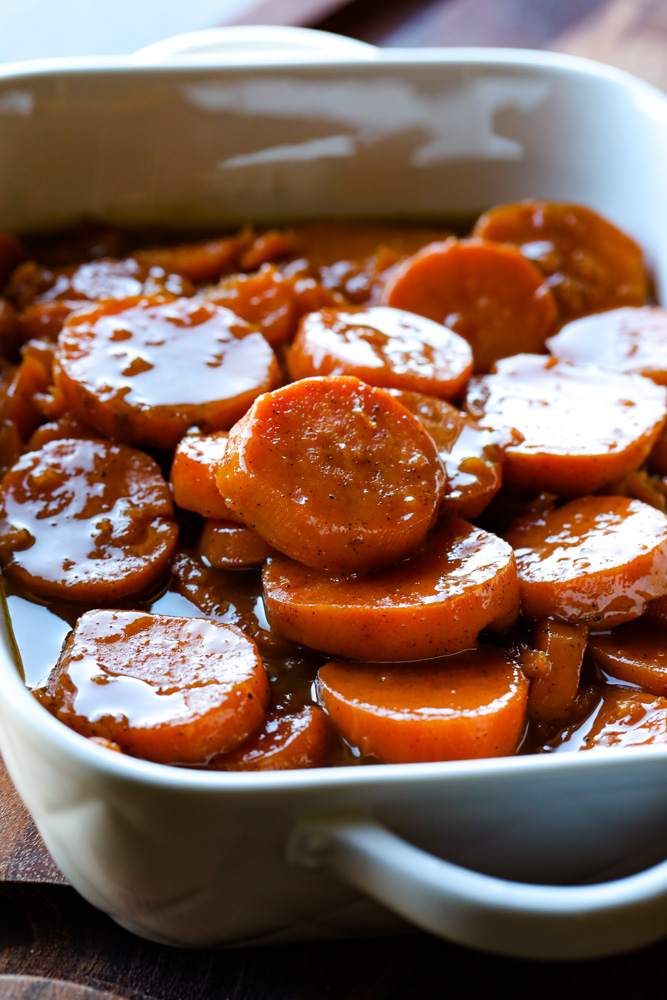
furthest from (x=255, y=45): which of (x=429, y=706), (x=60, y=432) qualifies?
(x=429, y=706)

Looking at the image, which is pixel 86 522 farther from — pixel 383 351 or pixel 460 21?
pixel 460 21

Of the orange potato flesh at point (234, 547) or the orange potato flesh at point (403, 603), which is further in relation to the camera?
the orange potato flesh at point (234, 547)

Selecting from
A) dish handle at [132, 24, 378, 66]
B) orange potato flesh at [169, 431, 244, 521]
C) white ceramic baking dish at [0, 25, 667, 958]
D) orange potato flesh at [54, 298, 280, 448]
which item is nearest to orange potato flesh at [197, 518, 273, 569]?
orange potato flesh at [169, 431, 244, 521]

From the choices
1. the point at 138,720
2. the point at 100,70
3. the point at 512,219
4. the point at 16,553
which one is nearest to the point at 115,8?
the point at 100,70

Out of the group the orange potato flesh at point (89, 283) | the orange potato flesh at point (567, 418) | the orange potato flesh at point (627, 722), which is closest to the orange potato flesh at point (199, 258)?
the orange potato flesh at point (89, 283)

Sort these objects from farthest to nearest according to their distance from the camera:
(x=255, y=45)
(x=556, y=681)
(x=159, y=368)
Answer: (x=255, y=45), (x=159, y=368), (x=556, y=681)

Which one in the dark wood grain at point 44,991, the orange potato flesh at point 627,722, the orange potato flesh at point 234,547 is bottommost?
the dark wood grain at point 44,991

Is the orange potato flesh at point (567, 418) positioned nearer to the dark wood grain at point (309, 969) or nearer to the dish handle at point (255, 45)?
the dark wood grain at point (309, 969)

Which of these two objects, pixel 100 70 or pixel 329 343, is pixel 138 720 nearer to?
pixel 329 343
